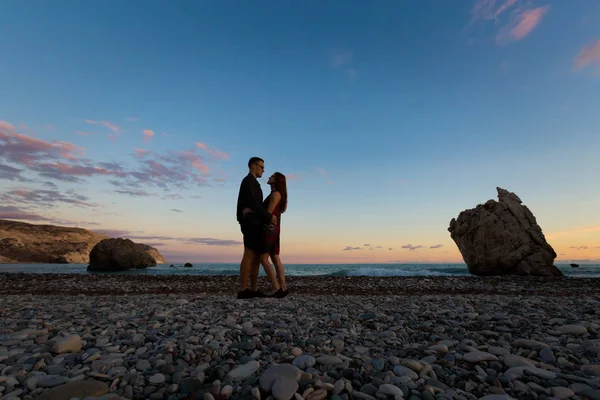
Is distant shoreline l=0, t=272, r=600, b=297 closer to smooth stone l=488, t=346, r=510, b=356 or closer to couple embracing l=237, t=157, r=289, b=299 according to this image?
couple embracing l=237, t=157, r=289, b=299

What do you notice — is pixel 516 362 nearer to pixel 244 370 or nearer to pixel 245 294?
pixel 244 370

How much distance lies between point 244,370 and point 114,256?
40.5 meters

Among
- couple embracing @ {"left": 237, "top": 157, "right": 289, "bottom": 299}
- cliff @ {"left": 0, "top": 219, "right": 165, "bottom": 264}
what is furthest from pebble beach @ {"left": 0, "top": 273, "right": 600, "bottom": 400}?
cliff @ {"left": 0, "top": 219, "right": 165, "bottom": 264}

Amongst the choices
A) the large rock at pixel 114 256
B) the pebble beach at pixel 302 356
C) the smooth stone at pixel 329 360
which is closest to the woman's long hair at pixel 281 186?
the pebble beach at pixel 302 356

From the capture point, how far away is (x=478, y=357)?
3.28 metres

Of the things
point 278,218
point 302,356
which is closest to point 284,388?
point 302,356

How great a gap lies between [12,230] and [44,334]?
147 m

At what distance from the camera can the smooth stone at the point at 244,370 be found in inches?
113

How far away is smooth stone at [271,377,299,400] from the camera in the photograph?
2.47m

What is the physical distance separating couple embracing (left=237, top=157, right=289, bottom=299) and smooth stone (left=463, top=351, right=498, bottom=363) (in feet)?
16.6

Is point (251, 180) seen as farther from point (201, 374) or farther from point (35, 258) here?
point (35, 258)

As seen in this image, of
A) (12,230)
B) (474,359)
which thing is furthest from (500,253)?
(12,230)

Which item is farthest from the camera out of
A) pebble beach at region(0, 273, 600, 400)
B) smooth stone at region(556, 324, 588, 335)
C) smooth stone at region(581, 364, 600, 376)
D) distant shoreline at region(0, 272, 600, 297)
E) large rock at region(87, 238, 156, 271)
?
large rock at region(87, 238, 156, 271)

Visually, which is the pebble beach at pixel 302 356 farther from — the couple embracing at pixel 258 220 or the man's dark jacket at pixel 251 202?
the man's dark jacket at pixel 251 202
